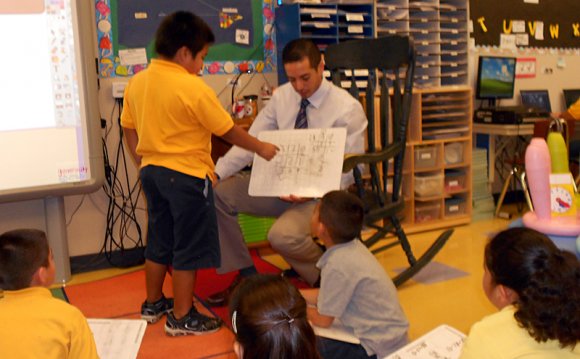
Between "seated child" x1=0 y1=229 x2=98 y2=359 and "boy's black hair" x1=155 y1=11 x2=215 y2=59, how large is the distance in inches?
37.7

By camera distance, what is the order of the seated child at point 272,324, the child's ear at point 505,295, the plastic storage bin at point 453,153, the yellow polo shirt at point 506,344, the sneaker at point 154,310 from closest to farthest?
1. the seated child at point 272,324
2. the yellow polo shirt at point 506,344
3. the child's ear at point 505,295
4. the sneaker at point 154,310
5. the plastic storage bin at point 453,153

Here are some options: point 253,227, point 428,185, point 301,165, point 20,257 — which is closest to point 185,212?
point 301,165

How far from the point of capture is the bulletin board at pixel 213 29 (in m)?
3.33

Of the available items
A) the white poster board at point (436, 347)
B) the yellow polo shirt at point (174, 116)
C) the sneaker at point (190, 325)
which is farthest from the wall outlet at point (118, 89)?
the white poster board at point (436, 347)

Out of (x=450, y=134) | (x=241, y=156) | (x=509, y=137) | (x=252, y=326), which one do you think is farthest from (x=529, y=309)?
(x=509, y=137)

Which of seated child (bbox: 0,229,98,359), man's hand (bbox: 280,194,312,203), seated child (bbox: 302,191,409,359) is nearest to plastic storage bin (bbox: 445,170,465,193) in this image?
man's hand (bbox: 280,194,312,203)

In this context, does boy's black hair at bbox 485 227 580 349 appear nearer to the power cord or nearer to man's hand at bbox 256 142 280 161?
man's hand at bbox 256 142 280 161

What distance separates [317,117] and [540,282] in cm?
168

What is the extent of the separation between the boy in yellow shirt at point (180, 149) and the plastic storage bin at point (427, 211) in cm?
189

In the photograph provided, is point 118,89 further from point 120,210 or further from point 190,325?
point 190,325

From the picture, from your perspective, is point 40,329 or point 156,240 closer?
point 40,329

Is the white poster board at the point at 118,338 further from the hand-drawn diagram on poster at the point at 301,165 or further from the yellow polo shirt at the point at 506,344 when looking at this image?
the yellow polo shirt at the point at 506,344

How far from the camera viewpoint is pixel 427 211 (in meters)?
4.01

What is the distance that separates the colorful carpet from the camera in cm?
222
